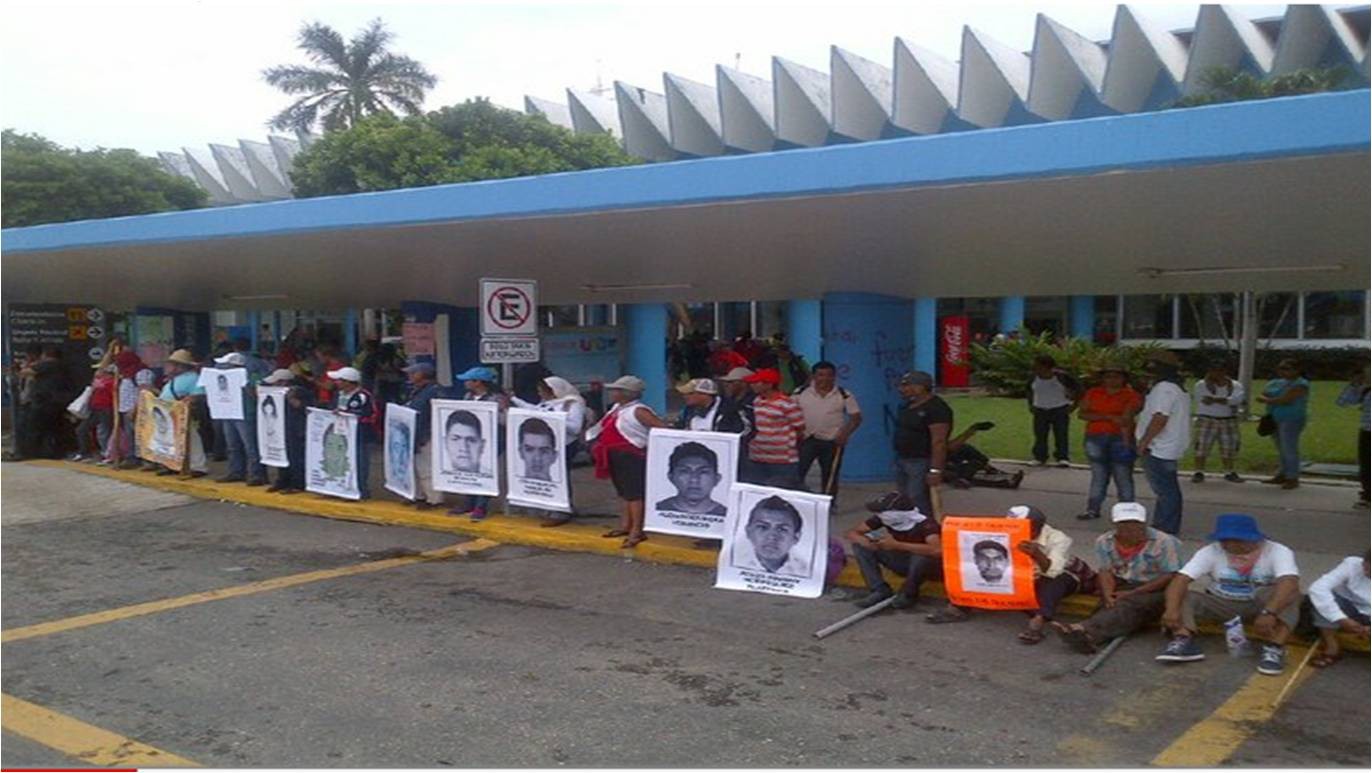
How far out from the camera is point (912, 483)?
891 centimetres

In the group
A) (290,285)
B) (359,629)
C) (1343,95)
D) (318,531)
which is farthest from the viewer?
(290,285)

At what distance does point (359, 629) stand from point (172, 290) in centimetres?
1197

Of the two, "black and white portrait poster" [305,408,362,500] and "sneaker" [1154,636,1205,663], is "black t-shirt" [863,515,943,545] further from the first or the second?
"black and white portrait poster" [305,408,362,500]

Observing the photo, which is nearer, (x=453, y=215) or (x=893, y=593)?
(x=893, y=593)

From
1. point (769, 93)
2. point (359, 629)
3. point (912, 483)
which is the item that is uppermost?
point (769, 93)

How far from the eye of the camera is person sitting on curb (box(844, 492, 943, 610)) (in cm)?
746

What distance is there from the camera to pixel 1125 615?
655cm

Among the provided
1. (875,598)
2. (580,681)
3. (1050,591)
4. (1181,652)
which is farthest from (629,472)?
(1181,652)

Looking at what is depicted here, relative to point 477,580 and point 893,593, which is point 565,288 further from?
point 893,593

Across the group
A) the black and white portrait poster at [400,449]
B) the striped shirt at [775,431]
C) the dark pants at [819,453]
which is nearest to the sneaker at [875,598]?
the striped shirt at [775,431]

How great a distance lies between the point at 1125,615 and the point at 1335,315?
3246 cm

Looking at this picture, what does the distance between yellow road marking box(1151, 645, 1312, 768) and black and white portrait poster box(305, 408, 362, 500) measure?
8.38m

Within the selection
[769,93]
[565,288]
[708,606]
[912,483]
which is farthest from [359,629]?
[769,93]

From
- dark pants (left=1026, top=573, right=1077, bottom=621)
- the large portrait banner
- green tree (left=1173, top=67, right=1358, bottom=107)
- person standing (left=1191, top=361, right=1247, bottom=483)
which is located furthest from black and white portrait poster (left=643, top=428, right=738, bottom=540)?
green tree (left=1173, top=67, right=1358, bottom=107)
